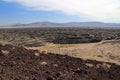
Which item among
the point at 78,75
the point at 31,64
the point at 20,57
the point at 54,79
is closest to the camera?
the point at 54,79

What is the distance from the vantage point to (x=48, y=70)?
13.9m

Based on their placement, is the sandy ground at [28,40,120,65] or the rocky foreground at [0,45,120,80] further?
the sandy ground at [28,40,120,65]

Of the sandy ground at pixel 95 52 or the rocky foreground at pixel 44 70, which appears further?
the sandy ground at pixel 95 52

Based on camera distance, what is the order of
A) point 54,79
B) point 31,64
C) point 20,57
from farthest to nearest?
point 20,57, point 31,64, point 54,79

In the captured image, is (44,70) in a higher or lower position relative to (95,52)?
higher

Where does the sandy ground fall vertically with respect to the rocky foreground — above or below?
below

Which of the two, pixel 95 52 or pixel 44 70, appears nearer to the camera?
pixel 44 70

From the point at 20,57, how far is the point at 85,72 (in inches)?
170

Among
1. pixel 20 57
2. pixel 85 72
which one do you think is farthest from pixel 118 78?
pixel 20 57

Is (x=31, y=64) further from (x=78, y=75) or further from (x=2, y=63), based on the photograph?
(x=78, y=75)

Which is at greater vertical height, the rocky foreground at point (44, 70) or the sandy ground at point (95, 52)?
the rocky foreground at point (44, 70)

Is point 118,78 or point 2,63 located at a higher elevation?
point 2,63

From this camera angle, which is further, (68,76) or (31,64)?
(31,64)

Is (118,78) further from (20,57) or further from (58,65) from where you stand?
(20,57)
